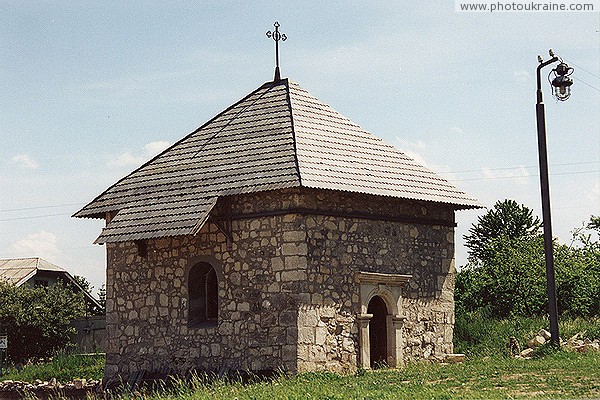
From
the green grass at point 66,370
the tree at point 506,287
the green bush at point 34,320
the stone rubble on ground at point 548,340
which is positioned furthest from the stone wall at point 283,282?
the green bush at point 34,320

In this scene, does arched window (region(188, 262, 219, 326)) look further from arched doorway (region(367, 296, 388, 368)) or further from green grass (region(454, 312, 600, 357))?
green grass (region(454, 312, 600, 357))

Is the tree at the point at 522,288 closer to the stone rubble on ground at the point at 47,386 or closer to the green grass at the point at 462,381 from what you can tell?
the green grass at the point at 462,381

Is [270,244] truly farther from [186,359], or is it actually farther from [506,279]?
[506,279]

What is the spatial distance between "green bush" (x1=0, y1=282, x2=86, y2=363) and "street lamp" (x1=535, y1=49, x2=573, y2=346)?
21.8 m

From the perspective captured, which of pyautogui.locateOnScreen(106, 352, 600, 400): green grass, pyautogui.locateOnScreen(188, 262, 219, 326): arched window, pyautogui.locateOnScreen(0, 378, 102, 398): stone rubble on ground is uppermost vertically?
pyautogui.locateOnScreen(188, 262, 219, 326): arched window

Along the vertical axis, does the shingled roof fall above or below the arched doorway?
above

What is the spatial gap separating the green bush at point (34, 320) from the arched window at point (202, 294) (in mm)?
17444

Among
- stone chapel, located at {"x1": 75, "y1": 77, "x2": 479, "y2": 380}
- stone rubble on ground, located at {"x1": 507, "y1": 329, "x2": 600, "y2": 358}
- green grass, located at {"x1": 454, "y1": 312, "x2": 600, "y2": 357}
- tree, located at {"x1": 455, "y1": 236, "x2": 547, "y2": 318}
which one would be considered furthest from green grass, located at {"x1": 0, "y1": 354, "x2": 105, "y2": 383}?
stone rubble on ground, located at {"x1": 507, "y1": 329, "x2": 600, "y2": 358}

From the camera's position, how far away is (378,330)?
21438 millimetres

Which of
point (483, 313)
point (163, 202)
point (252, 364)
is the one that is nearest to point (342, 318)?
point (252, 364)

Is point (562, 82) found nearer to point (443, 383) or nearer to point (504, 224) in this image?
point (443, 383)

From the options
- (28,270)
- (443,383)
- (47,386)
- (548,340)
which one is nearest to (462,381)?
(443,383)

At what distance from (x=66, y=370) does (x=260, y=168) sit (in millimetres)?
10658

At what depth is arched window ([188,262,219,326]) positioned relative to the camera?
21.0m
